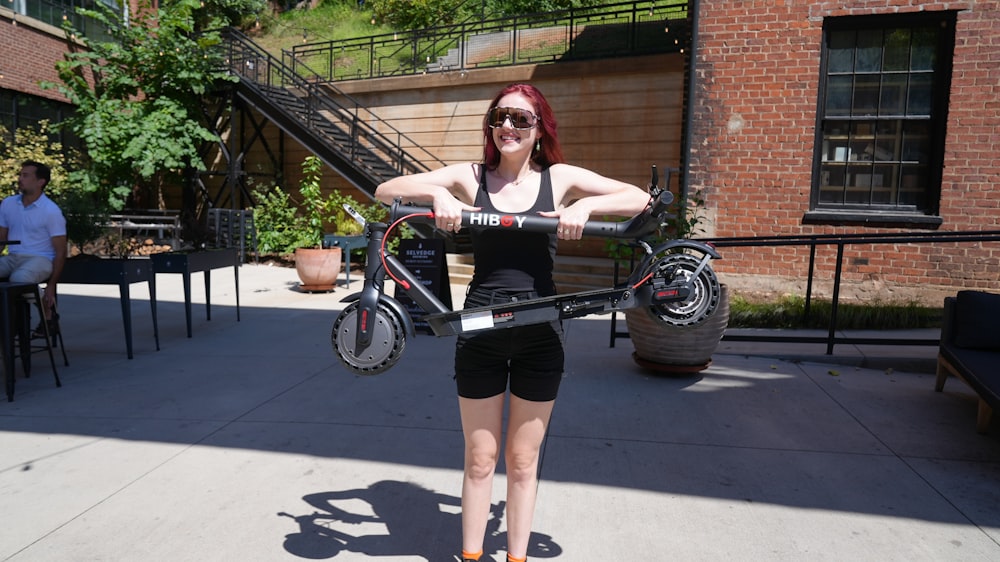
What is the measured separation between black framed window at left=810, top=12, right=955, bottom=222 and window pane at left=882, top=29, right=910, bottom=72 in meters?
0.01

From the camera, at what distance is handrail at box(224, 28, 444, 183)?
47.4 ft

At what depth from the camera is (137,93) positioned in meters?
15.8

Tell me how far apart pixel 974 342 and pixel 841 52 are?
A: 5198mm

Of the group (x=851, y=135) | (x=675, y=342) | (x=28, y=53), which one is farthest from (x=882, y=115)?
Result: (x=28, y=53)

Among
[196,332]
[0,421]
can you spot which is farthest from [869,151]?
[0,421]

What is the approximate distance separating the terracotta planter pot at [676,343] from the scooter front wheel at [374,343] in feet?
10.5

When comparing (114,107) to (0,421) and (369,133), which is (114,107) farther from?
(0,421)

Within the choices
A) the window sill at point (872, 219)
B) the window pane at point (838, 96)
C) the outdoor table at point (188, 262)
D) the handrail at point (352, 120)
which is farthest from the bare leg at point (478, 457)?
the handrail at point (352, 120)

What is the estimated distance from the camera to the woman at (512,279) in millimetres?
2332

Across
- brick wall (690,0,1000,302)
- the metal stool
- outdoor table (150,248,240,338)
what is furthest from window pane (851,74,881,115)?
the metal stool

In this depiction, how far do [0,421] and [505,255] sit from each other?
4.06 meters

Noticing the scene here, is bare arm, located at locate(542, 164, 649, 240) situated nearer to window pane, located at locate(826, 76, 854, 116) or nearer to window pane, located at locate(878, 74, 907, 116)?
window pane, located at locate(826, 76, 854, 116)

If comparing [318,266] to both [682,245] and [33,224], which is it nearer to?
[33,224]

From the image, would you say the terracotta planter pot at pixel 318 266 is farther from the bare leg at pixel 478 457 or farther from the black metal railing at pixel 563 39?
the bare leg at pixel 478 457
